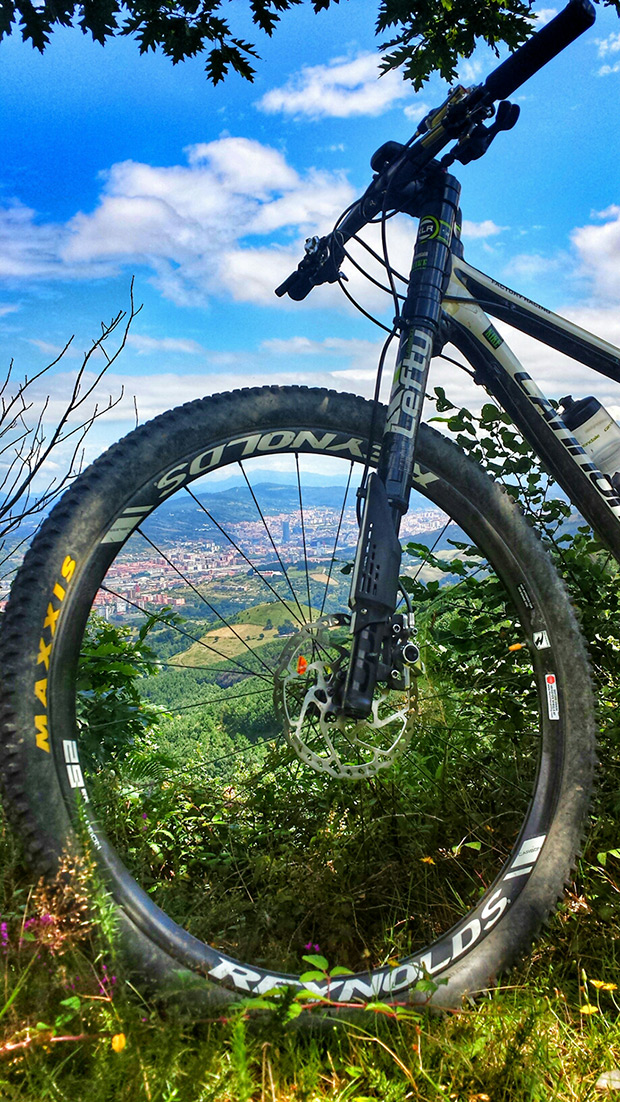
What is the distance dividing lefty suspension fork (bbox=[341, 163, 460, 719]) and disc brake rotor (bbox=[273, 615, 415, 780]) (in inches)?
2.4

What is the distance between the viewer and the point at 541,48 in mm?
1837

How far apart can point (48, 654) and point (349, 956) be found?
1.32 m

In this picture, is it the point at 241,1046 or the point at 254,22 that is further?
the point at 254,22

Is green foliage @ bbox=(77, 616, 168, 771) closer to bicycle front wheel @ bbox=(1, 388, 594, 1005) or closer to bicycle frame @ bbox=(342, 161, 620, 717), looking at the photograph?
bicycle front wheel @ bbox=(1, 388, 594, 1005)

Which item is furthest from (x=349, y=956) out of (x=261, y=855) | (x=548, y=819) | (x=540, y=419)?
(x=540, y=419)

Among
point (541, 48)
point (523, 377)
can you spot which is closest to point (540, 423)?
point (523, 377)

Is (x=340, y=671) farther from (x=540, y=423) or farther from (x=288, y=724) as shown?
(x=540, y=423)

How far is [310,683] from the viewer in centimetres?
186

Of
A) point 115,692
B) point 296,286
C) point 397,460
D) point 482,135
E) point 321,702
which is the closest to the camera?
point 321,702

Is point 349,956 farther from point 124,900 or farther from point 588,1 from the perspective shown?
point 588,1

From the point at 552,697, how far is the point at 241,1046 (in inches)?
51.9

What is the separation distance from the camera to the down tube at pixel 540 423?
229 cm

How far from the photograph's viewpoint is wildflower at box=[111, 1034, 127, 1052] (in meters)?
1.23

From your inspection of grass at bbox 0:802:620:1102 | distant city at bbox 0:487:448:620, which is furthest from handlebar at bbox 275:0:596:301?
grass at bbox 0:802:620:1102
